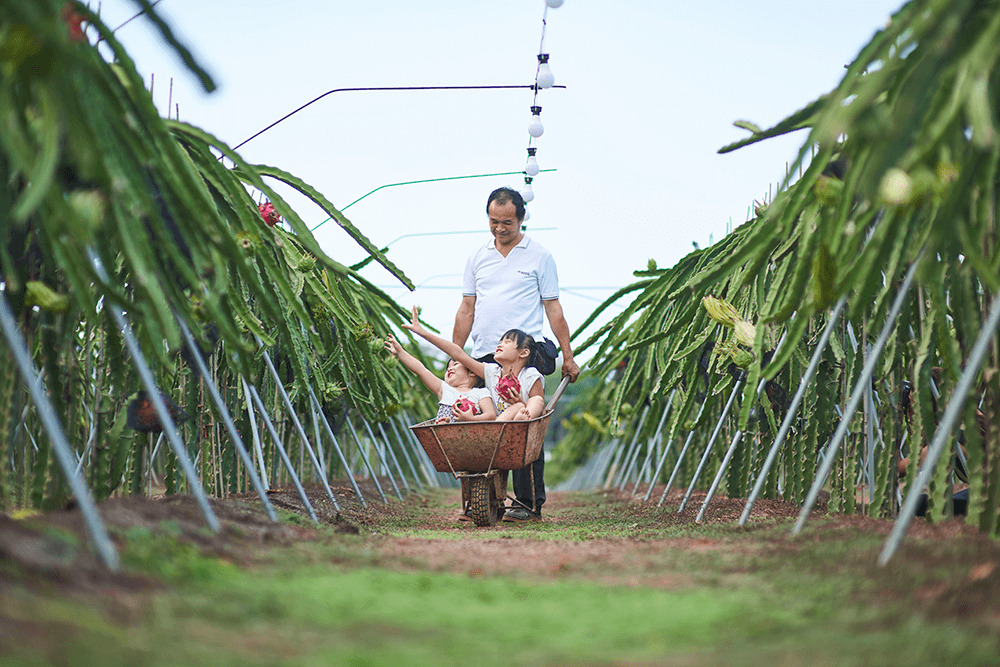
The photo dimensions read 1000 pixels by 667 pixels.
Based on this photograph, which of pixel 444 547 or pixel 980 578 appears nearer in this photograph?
pixel 980 578

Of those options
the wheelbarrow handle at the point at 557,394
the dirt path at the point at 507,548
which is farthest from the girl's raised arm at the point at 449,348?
the dirt path at the point at 507,548

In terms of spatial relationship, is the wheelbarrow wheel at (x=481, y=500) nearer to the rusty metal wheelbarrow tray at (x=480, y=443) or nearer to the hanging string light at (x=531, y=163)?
the rusty metal wheelbarrow tray at (x=480, y=443)

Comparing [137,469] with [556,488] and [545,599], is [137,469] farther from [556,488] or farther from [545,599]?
[556,488]

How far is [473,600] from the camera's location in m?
1.69

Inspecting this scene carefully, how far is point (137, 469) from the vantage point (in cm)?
339

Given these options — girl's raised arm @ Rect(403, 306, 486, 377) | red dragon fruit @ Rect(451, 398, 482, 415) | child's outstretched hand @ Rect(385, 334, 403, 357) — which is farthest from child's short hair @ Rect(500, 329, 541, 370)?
child's outstretched hand @ Rect(385, 334, 403, 357)

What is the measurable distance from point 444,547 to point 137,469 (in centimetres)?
144

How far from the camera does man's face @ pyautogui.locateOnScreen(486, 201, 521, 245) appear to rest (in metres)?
4.70

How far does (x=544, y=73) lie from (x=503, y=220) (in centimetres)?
198

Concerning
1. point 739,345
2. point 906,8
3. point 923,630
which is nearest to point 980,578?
point 923,630

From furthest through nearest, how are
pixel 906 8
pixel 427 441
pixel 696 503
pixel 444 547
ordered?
1. pixel 696 503
2. pixel 427 441
3. pixel 444 547
4. pixel 906 8

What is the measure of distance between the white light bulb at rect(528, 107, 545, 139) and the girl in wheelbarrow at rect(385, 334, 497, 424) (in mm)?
2516

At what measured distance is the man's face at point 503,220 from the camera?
185 inches

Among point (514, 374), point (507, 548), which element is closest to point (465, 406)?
point (514, 374)
